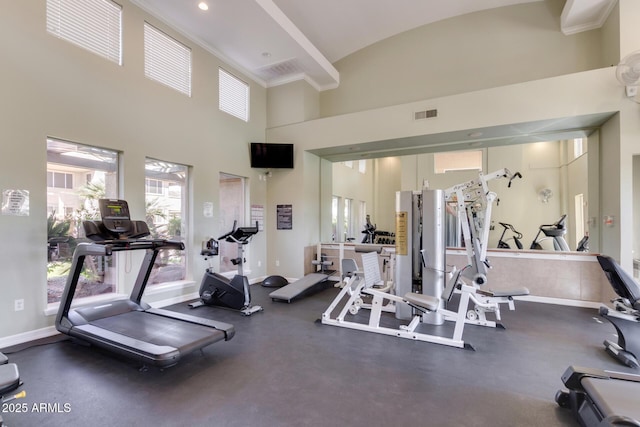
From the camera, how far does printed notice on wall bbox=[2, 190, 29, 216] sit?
3328 mm

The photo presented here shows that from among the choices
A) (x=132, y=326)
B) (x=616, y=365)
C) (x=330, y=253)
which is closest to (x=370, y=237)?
(x=330, y=253)

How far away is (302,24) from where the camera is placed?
6.21 meters

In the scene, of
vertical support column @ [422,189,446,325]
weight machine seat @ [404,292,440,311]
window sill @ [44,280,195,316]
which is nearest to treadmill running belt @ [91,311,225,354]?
window sill @ [44,280,195,316]

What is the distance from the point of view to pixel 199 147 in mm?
5613

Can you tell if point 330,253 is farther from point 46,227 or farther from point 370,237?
point 46,227

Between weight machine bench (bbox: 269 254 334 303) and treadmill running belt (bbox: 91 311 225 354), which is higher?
treadmill running belt (bbox: 91 311 225 354)

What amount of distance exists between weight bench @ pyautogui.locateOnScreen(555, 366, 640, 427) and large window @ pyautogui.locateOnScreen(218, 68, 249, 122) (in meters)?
6.63

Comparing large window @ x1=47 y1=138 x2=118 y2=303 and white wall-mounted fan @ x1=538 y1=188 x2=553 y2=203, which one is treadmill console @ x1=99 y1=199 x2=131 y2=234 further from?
white wall-mounted fan @ x1=538 y1=188 x2=553 y2=203

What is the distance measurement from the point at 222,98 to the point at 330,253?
4.29 meters

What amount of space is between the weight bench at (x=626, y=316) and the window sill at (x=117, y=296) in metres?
5.88

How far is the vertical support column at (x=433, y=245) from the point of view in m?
4.14

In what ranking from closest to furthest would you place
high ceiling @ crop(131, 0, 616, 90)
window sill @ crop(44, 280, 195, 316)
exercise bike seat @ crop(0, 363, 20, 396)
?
exercise bike seat @ crop(0, 363, 20, 396), window sill @ crop(44, 280, 195, 316), high ceiling @ crop(131, 0, 616, 90)

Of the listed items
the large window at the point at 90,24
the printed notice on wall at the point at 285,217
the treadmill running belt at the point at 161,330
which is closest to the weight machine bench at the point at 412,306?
the treadmill running belt at the point at 161,330

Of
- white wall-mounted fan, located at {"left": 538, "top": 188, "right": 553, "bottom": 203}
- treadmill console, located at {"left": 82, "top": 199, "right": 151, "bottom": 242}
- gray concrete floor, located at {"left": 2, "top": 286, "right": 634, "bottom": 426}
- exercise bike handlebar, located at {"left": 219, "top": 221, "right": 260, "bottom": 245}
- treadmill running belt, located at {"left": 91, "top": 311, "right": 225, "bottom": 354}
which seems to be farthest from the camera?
white wall-mounted fan, located at {"left": 538, "top": 188, "right": 553, "bottom": 203}
